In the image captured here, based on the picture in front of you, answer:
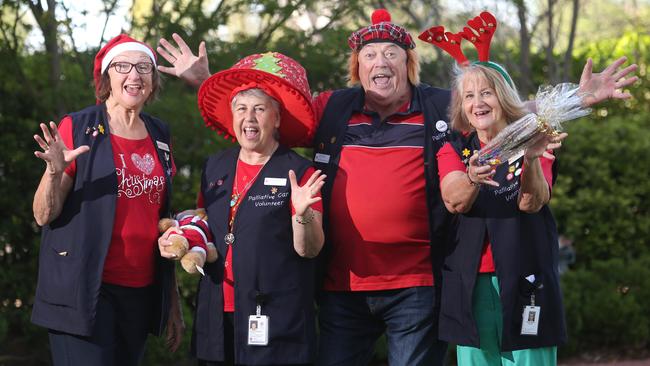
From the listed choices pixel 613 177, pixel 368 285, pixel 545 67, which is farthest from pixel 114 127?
pixel 545 67

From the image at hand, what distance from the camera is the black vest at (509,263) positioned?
4227 mm

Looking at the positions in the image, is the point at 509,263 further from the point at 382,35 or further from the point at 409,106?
the point at 382,35

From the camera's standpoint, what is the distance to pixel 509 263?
423 centimetres

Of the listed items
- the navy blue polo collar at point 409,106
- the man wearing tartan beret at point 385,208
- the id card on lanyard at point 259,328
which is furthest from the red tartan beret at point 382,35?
the id card on lanyard at point 259,328

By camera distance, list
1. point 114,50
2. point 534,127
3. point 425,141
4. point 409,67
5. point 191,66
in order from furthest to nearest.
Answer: point 191,66, point 409,67, point 425,141, point 114,50, point 534,127

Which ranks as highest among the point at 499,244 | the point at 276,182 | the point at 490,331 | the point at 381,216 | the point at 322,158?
the point at 322,158

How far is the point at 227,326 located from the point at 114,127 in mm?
1046

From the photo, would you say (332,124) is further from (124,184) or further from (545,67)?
(545,67)

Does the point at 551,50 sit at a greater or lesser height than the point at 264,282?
greater

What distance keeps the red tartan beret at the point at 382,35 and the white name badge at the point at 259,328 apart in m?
1.47

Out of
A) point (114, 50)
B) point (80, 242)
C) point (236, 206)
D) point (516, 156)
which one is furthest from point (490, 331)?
point (114, 50)

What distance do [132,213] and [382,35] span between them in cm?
149

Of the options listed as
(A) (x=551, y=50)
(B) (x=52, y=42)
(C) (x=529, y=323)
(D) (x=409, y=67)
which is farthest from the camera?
(A) (x=551, y=50)

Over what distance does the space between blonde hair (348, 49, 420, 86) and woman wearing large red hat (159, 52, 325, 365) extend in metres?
0.43
